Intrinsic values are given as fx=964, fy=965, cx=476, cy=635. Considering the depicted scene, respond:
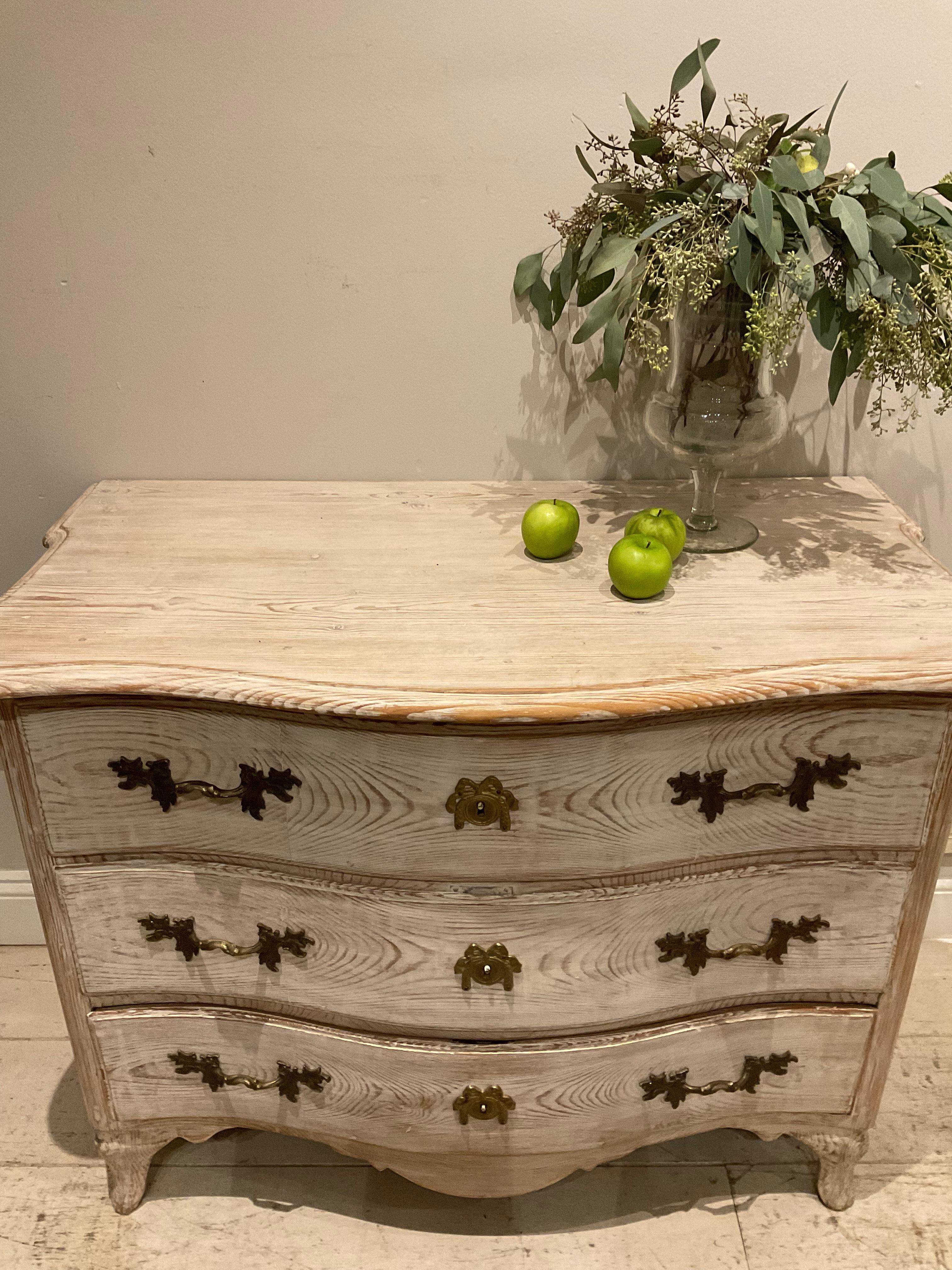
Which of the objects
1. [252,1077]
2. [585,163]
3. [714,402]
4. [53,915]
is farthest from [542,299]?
[252,1077]

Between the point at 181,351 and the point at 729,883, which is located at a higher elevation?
the point at 181,351

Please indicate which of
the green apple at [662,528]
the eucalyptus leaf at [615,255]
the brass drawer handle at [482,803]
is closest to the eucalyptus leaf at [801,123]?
the eucalyptus leaf at [615,255]

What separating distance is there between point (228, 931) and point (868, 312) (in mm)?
1028

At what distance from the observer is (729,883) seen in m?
1.16

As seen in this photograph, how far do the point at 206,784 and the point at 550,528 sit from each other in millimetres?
511

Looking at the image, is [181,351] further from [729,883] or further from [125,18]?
[729,883]

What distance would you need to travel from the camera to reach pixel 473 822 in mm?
1065

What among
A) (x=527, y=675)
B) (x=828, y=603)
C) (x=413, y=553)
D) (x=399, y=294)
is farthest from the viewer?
(x=399, y=294)

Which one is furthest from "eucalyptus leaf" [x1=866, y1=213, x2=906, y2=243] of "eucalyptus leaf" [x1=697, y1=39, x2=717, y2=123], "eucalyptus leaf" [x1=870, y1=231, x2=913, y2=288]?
"eucalyptus leaf" [x1=697, y1=39, x2=717, y2=123]

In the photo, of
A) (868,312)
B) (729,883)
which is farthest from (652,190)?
(729,883)

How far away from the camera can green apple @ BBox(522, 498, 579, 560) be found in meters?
1.20

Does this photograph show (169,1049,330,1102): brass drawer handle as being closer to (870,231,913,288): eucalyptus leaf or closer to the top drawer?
the top drawer

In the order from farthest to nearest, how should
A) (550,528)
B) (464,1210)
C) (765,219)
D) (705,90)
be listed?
1. (464,1210)
2. (550,528)
3. (705,90)
4. (765,219)

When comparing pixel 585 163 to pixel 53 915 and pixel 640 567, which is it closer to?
pixel 640 567
